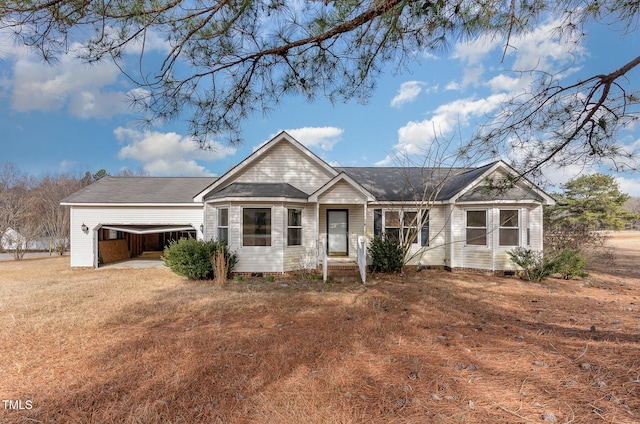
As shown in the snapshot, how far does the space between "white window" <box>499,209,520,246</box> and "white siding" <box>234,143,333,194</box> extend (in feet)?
23.0

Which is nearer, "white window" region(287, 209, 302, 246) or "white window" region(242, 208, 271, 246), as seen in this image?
"white window" region(242, 208, 271, 246)

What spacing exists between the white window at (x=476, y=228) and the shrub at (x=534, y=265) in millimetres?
1202

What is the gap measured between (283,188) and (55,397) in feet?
27.8

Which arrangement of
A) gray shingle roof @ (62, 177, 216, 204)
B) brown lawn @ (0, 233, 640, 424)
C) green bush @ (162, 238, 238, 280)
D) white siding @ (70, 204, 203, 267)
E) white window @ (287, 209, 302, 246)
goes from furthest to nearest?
gray shingle roof @ (62, 177, 216, 204)
white siding @ (70, 204, 203, 267)
white window @ (287, 209, 302, 246)
green bush @ (162, 238, 238, 280)
brown lawn @ (0, 233, 640, 424)

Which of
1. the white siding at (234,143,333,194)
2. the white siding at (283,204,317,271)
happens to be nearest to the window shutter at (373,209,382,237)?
the white siding at (234,143,333,194)

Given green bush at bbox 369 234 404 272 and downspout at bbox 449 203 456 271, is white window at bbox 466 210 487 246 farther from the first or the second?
green bush at bbox 369 234 404 272

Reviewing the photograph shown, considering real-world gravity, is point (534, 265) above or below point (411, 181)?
below

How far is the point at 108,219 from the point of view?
43.5 ft

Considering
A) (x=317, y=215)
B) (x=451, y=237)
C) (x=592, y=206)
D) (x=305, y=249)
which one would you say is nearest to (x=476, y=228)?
(x=451, y=237)

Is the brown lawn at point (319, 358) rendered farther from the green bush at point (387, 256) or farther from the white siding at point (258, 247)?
the green bush at point (387, 256)

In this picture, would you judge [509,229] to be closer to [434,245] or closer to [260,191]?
[434,245]

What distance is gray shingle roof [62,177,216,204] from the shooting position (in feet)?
43.6

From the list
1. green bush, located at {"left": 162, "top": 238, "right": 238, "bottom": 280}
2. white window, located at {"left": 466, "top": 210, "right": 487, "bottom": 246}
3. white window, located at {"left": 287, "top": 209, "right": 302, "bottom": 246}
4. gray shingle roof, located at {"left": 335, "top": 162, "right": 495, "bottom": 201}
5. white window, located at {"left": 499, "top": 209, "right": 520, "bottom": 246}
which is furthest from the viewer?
gray shingle roof, located at {"left": 335, "top": 162, "right": 495, "bottom": 201}

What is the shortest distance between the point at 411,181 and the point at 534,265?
19.5 feet
